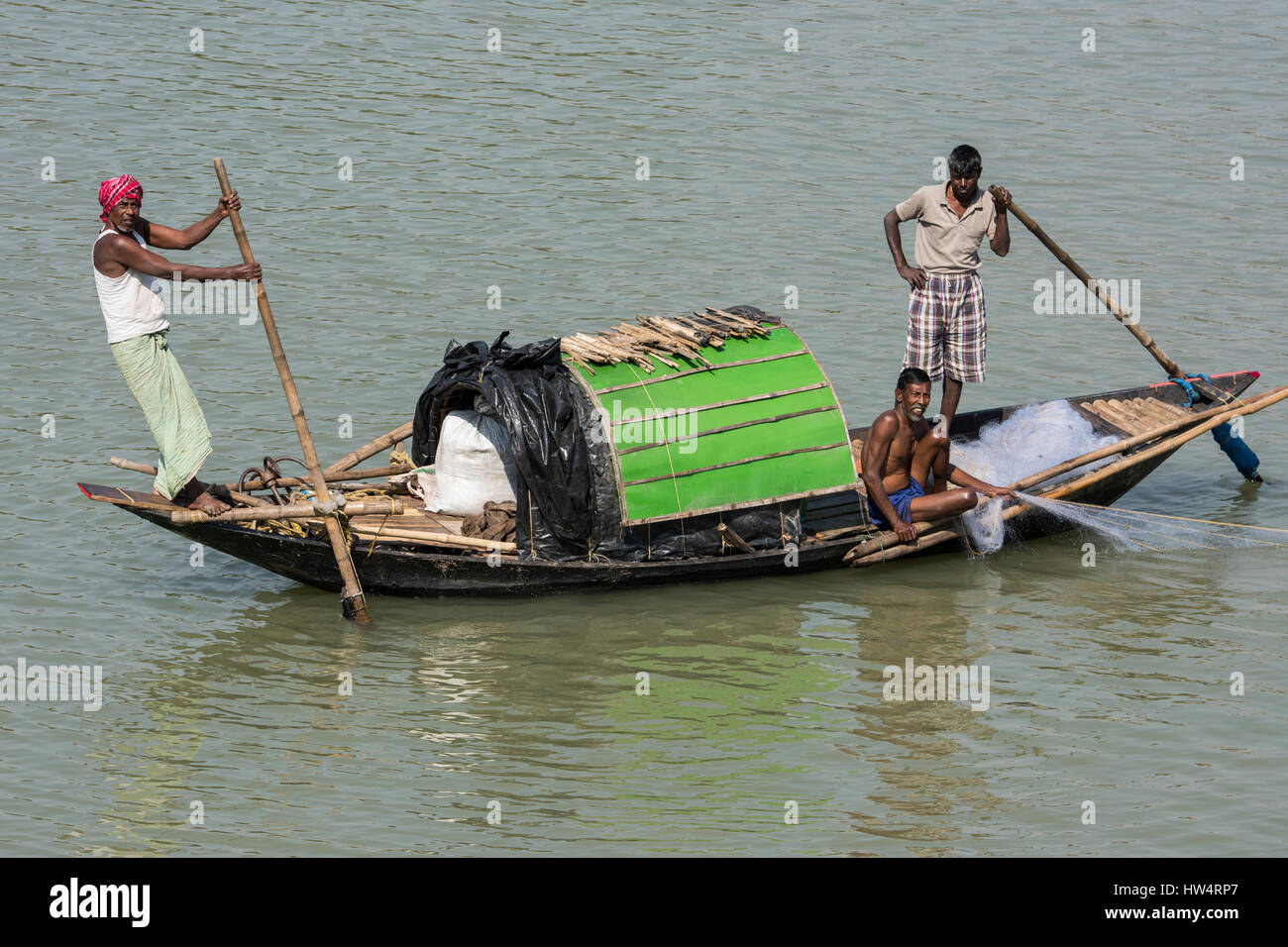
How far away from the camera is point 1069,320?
604 inches

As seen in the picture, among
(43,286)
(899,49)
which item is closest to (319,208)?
(43,286)

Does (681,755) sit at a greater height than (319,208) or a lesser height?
lesser

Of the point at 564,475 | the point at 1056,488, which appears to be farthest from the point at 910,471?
the point at 564,475

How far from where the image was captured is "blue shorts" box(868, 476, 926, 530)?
10.2 meters

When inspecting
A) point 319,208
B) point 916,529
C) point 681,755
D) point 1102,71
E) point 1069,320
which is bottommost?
point 681,755

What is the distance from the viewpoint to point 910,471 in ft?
34.4

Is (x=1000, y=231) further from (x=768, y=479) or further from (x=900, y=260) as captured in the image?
(x=768, y=479)

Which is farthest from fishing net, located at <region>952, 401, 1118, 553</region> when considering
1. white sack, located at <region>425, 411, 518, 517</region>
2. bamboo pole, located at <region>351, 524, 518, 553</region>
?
bamboo pole, located at <region>351, 524, 518, 553</region>

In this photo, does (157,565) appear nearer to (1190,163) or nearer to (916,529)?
(916,529)

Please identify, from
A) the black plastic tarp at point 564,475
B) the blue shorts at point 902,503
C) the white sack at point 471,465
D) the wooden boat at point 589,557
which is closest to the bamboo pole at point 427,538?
the wooden boat at point 589,557

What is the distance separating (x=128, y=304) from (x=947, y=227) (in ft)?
17.1

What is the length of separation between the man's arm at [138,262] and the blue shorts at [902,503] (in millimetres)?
4188

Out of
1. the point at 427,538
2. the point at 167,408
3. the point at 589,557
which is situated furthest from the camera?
the point at 589,557

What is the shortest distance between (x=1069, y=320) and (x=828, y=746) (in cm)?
797
